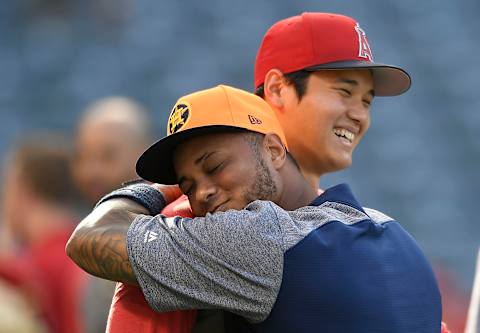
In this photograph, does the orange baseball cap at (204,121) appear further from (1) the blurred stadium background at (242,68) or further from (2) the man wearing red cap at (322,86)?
(1) the blurred stadium background at (242,68)

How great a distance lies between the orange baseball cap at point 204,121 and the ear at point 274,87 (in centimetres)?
44

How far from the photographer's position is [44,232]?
4.42 metres

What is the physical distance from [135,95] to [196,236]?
6.81 metres

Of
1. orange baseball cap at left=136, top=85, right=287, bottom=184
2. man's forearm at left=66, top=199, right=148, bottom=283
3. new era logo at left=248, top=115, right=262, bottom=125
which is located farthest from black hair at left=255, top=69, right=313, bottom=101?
man's forearm at left=66, top=199, right=148, bottom=283

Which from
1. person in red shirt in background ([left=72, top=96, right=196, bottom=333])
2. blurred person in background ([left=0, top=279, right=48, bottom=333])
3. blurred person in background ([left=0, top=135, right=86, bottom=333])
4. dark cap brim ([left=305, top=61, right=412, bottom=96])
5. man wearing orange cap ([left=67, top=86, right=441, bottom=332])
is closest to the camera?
man wearing orange cap ([left=67, top=86, right=441, bottom=332])

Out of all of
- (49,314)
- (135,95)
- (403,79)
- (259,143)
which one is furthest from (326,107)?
(135,95)

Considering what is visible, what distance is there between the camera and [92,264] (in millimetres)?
2396

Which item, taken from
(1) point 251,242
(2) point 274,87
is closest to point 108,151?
(2) point 274,87

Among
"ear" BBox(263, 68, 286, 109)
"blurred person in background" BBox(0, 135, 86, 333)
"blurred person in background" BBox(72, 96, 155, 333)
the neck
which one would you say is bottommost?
"blurred person in background" BBox(0, 135, 86, 333)

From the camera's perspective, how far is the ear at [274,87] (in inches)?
124

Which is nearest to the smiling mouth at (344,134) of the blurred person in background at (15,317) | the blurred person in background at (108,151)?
the blurred person in background at (15,317)

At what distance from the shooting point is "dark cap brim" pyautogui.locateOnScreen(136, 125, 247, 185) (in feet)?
8.25

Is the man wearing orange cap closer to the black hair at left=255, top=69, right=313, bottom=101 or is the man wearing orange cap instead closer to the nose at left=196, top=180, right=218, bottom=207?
the nose at left=196, top=180, right=218, bottom=207

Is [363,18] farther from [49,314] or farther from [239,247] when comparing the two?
[239,247]
